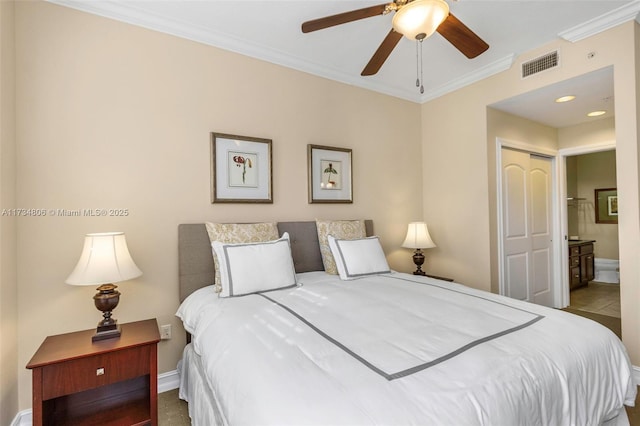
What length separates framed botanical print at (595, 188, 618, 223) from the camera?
5.54 meters

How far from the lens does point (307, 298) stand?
6.20ft

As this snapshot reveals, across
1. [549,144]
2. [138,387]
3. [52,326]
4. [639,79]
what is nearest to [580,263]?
[549,144]

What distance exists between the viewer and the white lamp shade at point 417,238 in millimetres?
3301

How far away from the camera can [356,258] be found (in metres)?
2.51

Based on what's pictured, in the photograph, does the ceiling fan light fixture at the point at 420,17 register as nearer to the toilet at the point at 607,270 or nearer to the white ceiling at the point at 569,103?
the white ceiling at the point at 569,103

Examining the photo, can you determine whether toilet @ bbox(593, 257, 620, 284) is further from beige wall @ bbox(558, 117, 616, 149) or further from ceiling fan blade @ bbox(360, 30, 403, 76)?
ceiling fan blade @ bbox(360, 30, 403, 76)

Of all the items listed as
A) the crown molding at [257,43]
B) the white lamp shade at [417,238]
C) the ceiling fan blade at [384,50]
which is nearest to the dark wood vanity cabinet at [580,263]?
the white lamp shade at [417,238]

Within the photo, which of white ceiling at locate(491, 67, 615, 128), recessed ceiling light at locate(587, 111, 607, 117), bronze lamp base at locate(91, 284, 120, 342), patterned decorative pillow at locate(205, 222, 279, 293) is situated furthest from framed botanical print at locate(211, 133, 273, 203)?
recessed ceiling light at locate(587, 111, 607, 117)

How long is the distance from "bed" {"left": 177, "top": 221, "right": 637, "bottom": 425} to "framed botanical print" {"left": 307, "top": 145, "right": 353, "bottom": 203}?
4.18ft

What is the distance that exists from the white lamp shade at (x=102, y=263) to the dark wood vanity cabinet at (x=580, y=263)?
5.86 metres

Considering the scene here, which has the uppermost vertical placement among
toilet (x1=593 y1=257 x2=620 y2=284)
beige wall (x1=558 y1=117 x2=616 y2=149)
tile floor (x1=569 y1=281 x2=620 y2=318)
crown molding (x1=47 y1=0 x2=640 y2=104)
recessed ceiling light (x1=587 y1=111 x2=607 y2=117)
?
crown molding (x1=47 y1=0 x2=640 y2=104)

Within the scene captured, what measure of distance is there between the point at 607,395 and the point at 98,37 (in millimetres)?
3560

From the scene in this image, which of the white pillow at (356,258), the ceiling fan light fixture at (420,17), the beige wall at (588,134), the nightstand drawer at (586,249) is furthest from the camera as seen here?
the nightstand drawer at (586,249)

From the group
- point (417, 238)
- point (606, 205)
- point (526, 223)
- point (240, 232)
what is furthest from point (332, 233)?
point (606, 205)
